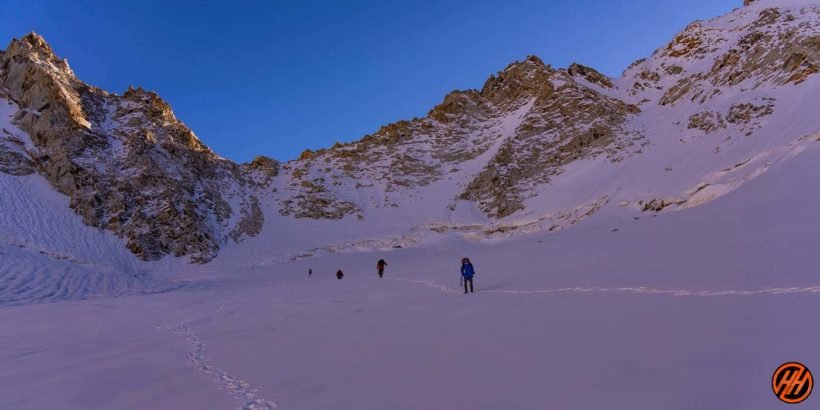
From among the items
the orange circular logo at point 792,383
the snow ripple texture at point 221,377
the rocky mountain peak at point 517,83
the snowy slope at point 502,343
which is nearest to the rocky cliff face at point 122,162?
the snowy slope at point 502,343

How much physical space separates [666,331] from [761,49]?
81158 millimetres

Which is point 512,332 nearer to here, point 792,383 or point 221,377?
point 792,383

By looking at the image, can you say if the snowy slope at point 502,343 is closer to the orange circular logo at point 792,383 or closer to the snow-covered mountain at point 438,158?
the orange circular logo at point 792,383

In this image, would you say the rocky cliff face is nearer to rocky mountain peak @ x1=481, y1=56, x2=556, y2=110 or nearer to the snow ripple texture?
the snow ripple texture

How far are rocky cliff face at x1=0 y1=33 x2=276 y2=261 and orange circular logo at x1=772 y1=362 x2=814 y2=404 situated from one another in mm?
55314

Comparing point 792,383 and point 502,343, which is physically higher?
point 792,383

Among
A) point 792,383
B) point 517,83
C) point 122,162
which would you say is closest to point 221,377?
point 792,383

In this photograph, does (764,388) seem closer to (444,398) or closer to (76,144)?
(444,398)

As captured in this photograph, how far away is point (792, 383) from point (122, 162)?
69.5 metres

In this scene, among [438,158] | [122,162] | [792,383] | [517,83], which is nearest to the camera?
[792,383]

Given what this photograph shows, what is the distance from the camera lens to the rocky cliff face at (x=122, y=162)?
52781 millimetres

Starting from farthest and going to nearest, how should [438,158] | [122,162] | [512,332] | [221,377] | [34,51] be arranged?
1. [438,158]
2. [34,51]
3. [122,162]
4. [512,332]
5. [221,377]

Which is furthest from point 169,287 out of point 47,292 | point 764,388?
point 764,388

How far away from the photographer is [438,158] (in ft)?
304
